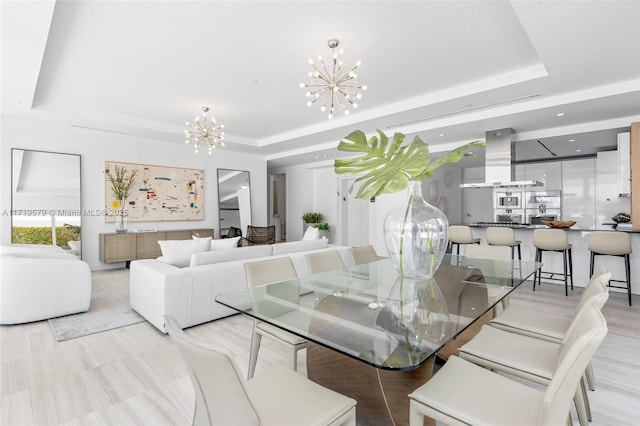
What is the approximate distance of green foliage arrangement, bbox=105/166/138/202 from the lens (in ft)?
20.0

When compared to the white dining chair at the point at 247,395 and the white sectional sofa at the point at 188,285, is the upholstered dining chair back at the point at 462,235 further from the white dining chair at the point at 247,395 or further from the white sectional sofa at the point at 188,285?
the white dining chair at the point at 247,395

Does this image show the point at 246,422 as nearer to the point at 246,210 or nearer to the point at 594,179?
the point at 246,210

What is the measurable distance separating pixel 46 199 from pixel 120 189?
1093mm

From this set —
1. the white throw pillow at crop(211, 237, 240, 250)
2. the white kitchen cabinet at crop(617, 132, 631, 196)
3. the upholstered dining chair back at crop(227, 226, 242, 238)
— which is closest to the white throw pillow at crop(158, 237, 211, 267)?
the white throw pillow at crop(211, 237, 240, 250)

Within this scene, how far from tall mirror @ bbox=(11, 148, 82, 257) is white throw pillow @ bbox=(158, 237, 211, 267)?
10.8 feet

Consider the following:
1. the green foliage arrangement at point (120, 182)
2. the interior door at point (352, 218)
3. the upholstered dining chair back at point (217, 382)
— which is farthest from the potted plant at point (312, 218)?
the upholstered dining chair back at point (217, 382)

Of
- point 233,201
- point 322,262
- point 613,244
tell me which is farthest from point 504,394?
point 233,201

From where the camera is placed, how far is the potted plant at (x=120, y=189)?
238 inches

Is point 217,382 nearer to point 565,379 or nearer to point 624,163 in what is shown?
point 565,379

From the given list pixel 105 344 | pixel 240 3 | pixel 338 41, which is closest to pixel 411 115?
pixel 338 41

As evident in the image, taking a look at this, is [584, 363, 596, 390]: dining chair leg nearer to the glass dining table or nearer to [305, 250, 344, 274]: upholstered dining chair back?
the glass dining table

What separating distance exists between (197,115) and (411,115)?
134 inches

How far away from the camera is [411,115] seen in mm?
4871

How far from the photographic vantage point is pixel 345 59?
336 cm
